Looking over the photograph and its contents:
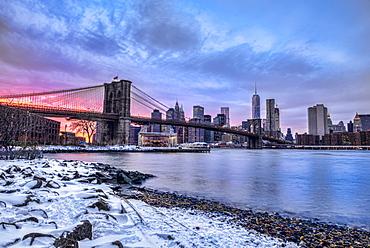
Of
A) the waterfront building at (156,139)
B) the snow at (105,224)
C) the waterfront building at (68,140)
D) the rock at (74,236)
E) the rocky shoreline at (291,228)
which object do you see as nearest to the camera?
the rock at (74,236)

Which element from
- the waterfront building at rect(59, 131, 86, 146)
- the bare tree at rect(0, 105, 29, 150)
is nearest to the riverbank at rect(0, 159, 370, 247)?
the bare tree at rect(0, 105, 29, 150)

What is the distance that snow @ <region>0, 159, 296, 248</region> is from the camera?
3863mm

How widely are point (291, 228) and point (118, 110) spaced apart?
66433mm

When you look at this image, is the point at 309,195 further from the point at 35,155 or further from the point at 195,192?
the point at 35,155

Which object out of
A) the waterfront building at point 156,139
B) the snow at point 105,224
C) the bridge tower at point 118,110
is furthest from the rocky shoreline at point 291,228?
the waterfront building at point 156,139

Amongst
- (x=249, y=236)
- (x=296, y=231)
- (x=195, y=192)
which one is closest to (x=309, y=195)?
(x=195, y=192)

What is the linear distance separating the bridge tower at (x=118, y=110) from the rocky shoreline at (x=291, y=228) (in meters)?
57.3

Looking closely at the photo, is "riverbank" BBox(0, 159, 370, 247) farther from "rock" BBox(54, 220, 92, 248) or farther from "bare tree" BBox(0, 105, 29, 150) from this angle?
"bare tree" BBox(0, 105, 29, 150)

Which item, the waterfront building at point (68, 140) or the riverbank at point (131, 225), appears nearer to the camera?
the riverbank at point (131, 225)

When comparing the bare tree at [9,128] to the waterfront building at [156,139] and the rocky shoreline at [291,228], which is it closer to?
the rocky shoreline at [291,228]

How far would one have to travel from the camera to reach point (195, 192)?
10.4 m

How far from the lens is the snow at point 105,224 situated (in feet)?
12.7

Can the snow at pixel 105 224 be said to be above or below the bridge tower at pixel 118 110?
below

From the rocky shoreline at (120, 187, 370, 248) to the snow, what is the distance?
0.47 metres
